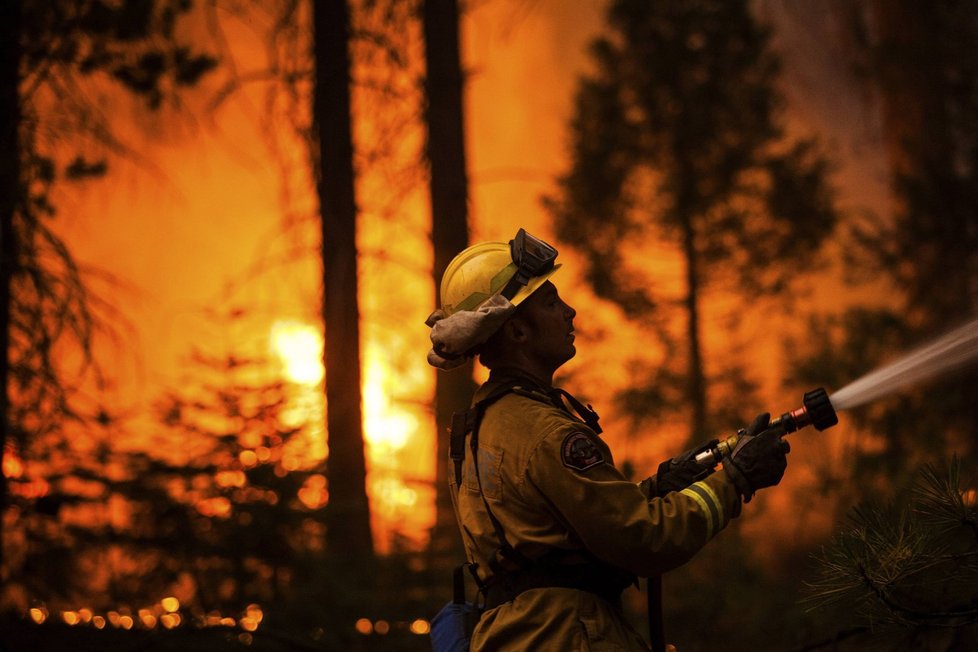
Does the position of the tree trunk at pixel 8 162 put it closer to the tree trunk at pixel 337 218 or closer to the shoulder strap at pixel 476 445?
the tree trunk at pixel 337 218

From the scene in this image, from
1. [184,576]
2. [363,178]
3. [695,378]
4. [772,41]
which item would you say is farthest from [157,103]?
[772,41]

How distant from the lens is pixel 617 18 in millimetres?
21969

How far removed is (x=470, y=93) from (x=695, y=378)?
6.64m

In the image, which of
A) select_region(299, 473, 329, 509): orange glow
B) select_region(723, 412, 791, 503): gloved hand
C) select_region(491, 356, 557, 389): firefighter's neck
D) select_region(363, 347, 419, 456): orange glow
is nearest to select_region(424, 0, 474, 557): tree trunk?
select_region(299, 473, 329, 509): orange glow

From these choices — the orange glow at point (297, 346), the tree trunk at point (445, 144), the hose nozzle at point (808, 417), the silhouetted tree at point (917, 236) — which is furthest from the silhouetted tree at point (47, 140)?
the silhouetted tree at point (917, 236)

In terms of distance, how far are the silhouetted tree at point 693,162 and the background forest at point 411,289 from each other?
0.20 feet

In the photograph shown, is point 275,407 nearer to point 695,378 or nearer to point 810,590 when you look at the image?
point 810,590

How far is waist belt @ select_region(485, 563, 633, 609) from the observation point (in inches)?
134

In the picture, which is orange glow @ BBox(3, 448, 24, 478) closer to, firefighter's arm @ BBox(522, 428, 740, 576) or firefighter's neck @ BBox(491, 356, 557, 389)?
firefighter's neck @ BBox(491, 356, 557, 389)

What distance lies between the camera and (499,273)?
368 centimetres

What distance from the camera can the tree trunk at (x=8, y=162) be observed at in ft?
23.7

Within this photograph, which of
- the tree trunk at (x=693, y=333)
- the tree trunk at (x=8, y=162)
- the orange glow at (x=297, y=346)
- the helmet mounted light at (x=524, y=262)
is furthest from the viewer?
the tree trunk at (x=693, y=333)

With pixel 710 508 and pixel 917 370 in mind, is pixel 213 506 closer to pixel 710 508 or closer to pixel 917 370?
pixel 710 508

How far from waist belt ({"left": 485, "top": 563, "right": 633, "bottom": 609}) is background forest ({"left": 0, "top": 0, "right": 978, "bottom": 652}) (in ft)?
1.81
